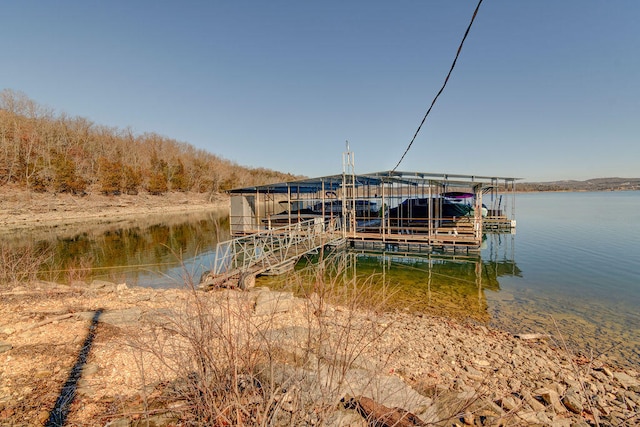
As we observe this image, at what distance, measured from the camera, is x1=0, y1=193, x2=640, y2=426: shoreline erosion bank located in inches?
123

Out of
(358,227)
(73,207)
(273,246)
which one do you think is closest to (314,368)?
(273,246)

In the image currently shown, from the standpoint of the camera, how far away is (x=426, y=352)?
6.06m

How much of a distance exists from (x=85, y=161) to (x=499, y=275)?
2284 inches

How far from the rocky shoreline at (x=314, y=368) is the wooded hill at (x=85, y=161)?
1662 inches

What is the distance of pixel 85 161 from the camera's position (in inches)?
1889

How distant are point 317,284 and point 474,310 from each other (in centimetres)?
839

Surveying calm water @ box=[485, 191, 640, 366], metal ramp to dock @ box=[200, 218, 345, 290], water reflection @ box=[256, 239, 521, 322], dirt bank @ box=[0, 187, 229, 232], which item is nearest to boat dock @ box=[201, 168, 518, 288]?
metal ramp to dock @ box=[200, 218, 345, 290]

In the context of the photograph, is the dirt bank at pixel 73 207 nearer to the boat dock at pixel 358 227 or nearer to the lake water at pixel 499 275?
the lake water at pixel 499 275

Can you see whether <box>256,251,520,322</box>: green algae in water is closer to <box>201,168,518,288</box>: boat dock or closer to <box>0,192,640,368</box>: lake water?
<box>0,192,640,368</box>: lake water

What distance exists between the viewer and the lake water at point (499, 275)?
25.3 feet

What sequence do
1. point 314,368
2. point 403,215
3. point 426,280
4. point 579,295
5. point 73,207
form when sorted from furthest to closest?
point 73,207 < point 403,215 < point 426,280 < point 579,295 < point 314,368

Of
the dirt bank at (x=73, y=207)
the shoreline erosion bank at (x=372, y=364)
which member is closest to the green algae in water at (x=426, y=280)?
the shoreline erosion bank at (x=372, y=364)

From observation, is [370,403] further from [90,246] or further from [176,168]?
[176,168]

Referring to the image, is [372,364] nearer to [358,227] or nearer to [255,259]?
[255,259]
